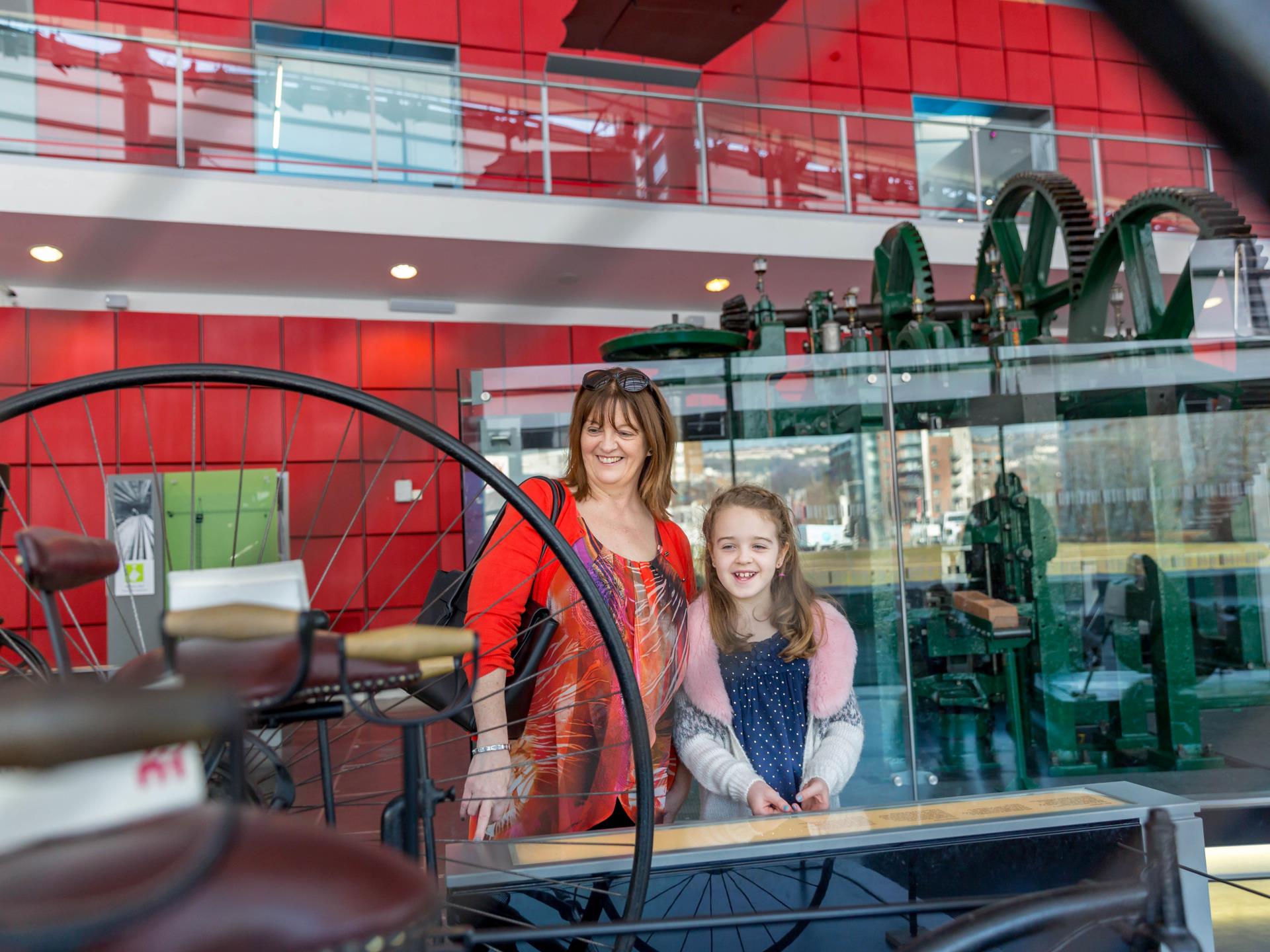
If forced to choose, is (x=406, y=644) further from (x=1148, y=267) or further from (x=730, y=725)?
(x=1148, y=267)

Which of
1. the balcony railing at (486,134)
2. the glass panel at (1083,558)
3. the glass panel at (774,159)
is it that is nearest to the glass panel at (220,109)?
the balcony railing at (486,134)

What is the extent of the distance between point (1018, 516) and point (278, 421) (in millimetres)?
4834

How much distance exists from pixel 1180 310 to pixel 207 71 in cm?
496

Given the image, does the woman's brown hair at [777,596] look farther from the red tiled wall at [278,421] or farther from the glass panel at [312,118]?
the glass panel at [312,118]

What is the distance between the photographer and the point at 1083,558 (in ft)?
9.01

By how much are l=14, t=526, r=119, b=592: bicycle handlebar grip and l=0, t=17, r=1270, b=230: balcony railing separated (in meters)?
4.91

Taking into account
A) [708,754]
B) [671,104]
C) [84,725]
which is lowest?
[708,754]

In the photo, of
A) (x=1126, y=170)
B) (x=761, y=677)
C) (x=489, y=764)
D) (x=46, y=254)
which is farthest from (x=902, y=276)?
(x=46, y=254)

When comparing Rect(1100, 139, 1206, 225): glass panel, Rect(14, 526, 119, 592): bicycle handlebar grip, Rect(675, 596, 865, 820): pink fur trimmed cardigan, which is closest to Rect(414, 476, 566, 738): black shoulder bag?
Rect(675, 596, 865, 820): pink fur trimmed cardigan

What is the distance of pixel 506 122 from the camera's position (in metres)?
5.64

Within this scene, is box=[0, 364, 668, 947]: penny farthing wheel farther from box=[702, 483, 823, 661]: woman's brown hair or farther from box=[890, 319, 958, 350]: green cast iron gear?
box=[890, 319, 958, 350]: green cast iron gear

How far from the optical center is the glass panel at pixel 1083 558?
266 cm

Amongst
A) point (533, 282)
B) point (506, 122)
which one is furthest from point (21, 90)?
point (533, 282)

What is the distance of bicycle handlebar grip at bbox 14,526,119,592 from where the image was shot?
2.43 feet
